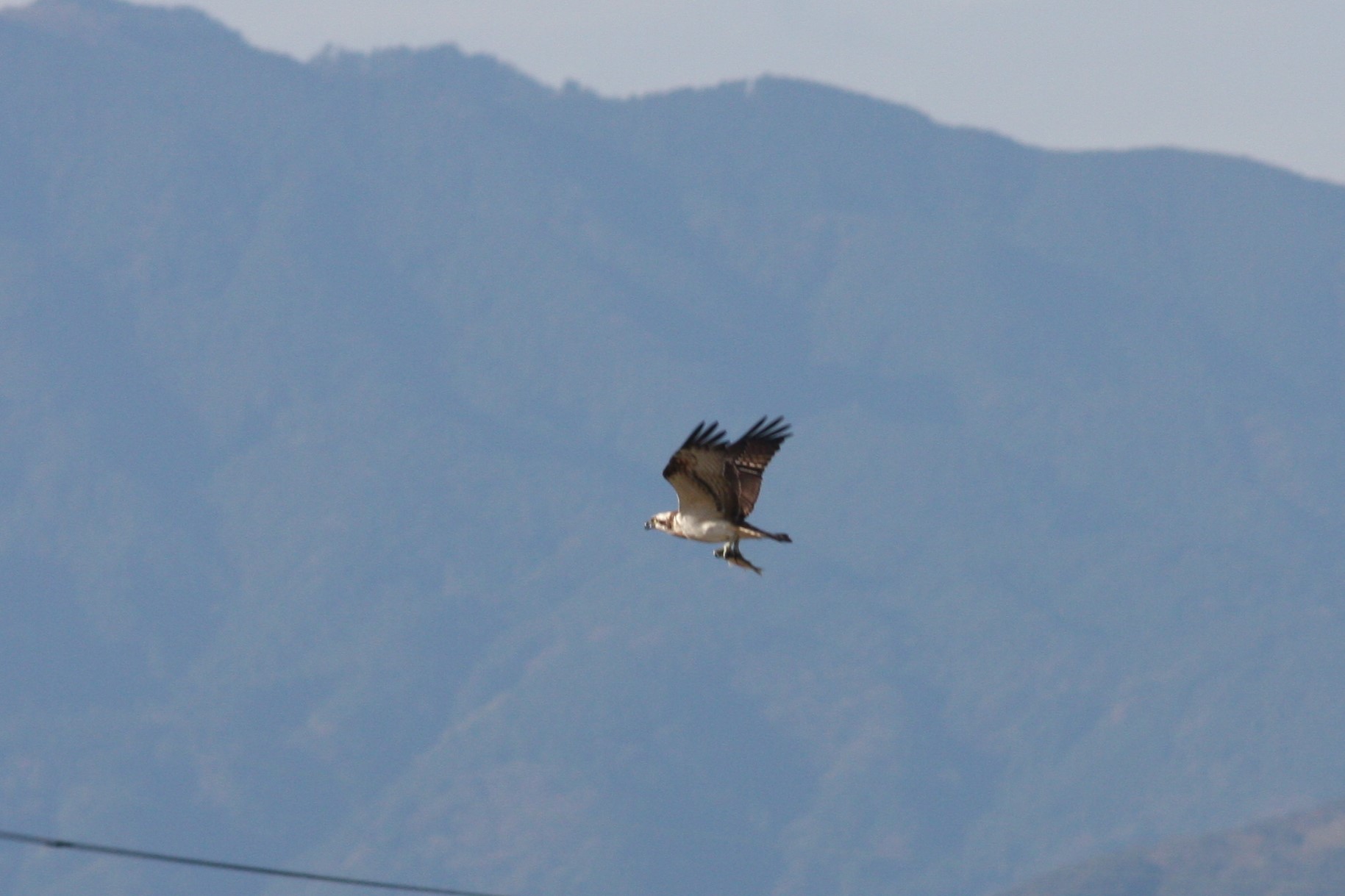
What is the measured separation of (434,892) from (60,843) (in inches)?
A: 134

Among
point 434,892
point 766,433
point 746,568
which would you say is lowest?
point 434,892

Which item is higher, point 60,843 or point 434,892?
point 434,892

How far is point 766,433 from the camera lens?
24.3 meters

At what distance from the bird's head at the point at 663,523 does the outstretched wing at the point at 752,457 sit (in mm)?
893

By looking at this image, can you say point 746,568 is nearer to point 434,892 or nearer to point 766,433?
point 766,433

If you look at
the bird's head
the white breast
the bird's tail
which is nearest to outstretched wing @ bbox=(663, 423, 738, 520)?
the white breast

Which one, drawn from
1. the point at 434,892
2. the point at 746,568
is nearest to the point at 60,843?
the point at 434,892

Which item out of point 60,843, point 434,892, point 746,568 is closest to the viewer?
point 60,843

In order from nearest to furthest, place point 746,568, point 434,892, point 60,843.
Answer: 1. point 60,843
2. point 434,892
3. point 746,568

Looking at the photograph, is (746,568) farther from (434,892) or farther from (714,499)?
(434,892)

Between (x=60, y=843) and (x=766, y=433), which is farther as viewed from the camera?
(x=766, y=433)

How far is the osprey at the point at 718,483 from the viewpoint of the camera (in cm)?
2330

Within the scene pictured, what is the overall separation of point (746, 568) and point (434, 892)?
8.22 meters

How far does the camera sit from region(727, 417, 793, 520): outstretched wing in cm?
2362
